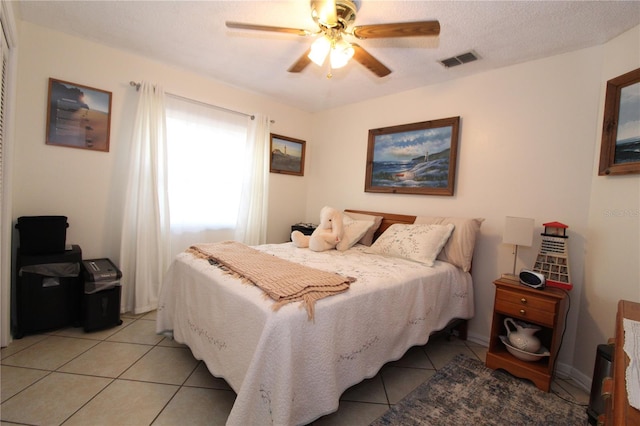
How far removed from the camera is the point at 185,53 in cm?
259

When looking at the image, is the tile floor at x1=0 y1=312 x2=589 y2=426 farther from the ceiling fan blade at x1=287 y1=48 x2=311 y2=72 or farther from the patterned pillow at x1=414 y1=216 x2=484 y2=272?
the ceiling fan blade at x1=287 y1=48 x2=311 y2=72

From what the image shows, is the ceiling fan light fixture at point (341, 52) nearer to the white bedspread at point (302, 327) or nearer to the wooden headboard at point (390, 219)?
the white bedspread at point (302, 327)

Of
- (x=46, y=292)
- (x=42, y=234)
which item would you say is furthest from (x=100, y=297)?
(x=42, y=234)

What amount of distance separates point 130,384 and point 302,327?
4.29ft

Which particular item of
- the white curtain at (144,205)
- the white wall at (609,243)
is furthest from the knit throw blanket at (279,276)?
the white wall at (609,243)

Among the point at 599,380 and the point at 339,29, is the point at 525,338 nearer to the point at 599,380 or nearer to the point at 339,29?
the point at 599,380

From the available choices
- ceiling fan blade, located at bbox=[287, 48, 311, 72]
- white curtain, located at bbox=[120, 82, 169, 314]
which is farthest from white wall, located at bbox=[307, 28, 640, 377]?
white curtain, located at bbox=[120, 82, 169, 314]

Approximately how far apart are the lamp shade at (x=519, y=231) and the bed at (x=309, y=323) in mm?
324

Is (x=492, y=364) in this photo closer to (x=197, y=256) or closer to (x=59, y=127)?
(x=197, y=256)

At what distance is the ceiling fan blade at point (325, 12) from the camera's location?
1491 millimetres

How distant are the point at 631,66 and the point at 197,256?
3.23 metres

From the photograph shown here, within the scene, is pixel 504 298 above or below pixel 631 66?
below

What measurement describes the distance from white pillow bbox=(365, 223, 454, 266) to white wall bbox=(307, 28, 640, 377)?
457 millimetres

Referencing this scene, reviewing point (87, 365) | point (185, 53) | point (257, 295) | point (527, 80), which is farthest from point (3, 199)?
point (527, 80)
